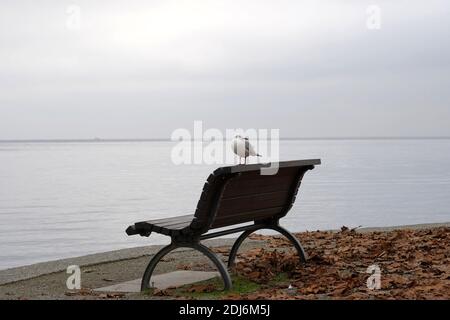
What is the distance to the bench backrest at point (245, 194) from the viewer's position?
21.2ft

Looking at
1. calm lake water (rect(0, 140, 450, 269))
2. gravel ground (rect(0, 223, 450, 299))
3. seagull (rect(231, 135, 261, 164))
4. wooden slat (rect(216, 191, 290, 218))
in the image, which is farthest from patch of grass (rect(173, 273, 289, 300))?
calm lake water (rect(0, 140, 450, 269))

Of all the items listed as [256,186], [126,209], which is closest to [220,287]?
[256,186]

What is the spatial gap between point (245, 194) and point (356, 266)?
64.0 inches

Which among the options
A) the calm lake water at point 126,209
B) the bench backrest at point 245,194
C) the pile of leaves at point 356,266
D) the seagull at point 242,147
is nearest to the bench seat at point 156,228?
the bench backrest at point 245,194

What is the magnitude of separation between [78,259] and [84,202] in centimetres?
1445

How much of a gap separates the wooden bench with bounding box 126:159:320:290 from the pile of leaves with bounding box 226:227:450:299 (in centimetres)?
52

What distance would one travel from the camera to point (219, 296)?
649 centimetres

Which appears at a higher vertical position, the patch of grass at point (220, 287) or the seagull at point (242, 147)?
the seagull at point (242, 147)

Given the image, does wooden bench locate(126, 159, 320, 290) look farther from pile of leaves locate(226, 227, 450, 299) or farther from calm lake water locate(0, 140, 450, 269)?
calm lake water locate(0, 140, 450, 269)

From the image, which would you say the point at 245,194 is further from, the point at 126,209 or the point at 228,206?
the point at 126,209

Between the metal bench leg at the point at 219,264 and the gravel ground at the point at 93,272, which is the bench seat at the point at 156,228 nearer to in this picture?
the metal bench leg at the point at 219,264
